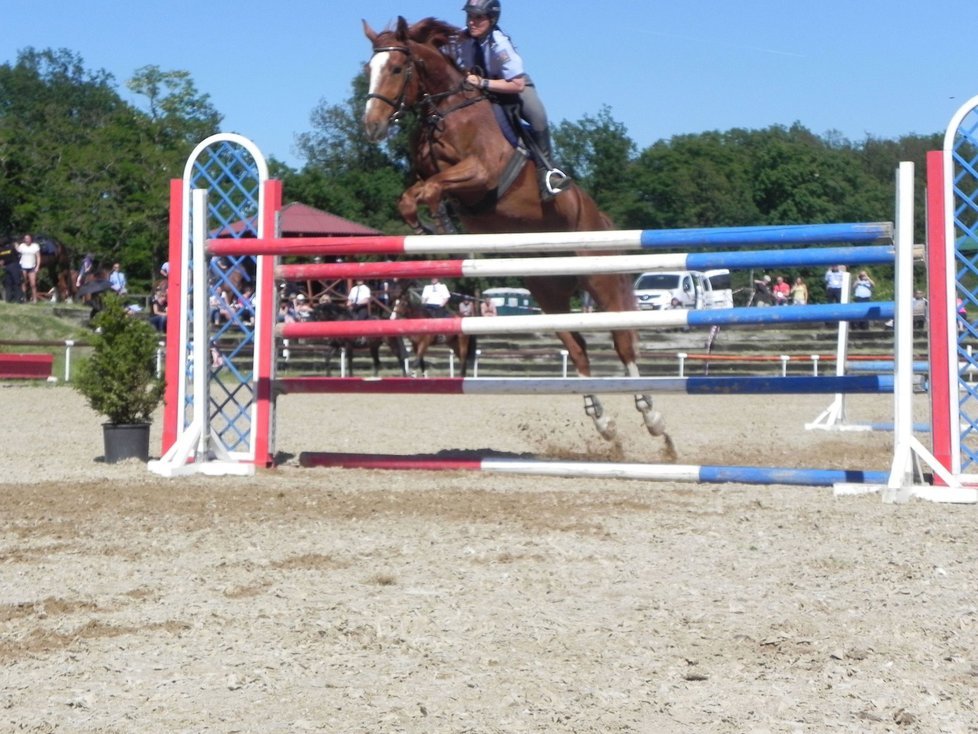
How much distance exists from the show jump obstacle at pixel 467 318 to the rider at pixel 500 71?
1219 mm

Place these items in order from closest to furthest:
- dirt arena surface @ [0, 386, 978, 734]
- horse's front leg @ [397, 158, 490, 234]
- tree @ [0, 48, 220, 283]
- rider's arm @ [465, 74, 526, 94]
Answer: dirt arena surface @ [0, 386, 978, 734] → horse's front leg @ [397, 158, 490, 234] → rider's arm @ [465, 74, 526, 94] → tree @ [0, 48, 220, 283]

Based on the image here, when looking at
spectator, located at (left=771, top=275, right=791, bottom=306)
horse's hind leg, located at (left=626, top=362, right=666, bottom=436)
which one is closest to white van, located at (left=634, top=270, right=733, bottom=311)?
spectator, located at (left=771, top=275, right=791, bottom=306)

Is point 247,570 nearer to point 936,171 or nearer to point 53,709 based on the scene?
point 53,709

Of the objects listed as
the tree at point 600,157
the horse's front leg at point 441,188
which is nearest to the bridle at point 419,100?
the horse's front leg at point 441,188

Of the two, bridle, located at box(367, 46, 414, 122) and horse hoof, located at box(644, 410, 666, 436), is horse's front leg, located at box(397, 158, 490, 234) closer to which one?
bridle, located at box(367, 46, 414, 122)

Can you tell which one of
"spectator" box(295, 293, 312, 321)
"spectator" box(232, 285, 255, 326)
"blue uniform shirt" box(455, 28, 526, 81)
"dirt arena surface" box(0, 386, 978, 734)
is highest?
"blue uniform shirt" box(455, 28, 526, 81)

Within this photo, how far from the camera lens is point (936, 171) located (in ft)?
18.4

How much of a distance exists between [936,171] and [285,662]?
151 inches

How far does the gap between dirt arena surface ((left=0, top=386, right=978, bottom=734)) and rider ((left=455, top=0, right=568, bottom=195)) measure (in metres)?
2.06

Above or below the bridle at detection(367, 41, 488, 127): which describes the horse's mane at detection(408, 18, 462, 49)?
above

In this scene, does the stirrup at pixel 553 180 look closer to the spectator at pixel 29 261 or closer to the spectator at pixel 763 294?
the spectator at pixel 29 261

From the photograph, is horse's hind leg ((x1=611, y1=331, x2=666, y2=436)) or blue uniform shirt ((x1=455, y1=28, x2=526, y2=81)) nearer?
blue uniform shirt ((x1=455, y1=28, x2=526, y2=81))

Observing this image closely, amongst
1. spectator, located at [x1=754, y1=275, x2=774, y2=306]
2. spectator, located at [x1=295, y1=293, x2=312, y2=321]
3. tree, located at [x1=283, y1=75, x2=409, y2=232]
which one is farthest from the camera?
tree, located at [x1=283, y1=75, x2=409, y2=232]

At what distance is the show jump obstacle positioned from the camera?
5613 millimetres
